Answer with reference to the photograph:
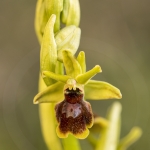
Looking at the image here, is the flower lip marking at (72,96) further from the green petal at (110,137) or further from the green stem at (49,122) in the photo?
the green petal at (110,137)

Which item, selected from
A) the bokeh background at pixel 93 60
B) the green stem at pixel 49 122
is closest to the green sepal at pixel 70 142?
the green stem at pixel 49 122

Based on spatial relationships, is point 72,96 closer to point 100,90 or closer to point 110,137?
point 100,90

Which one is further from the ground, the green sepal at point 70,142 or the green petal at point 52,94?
the green petal at point 52,94

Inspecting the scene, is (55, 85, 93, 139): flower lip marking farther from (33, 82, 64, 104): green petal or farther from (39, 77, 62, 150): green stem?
(39, 77, 62, 150): green stem

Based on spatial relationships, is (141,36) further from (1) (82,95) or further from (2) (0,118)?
(1) (82,95)

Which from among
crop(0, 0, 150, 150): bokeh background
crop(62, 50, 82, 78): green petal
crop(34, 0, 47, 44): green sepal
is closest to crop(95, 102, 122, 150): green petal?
crop(62, 50, 82, 78): green petal
